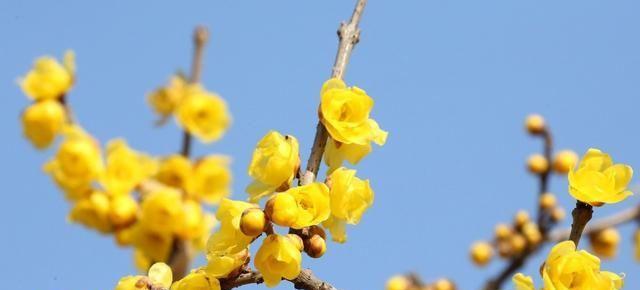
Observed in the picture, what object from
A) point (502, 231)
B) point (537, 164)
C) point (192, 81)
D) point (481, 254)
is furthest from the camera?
point (481, 254)

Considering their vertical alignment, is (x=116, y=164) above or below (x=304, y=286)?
above

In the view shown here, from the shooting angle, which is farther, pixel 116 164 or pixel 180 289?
pixel 116 164

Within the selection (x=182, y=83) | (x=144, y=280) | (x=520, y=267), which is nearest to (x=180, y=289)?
(x=144, y=280)

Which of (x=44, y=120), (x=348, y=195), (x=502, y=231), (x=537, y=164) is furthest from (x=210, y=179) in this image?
(x=348, y=195)

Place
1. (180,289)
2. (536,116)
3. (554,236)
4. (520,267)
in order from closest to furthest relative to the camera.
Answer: (180,289), (520,267), (554,236), (536,116)

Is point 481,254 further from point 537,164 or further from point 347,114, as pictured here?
point 347,114

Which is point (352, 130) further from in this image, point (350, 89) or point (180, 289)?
point (180, 289)

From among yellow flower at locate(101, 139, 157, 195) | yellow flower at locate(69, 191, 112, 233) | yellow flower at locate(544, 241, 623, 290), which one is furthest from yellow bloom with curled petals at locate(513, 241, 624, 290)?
yellow flower at locate(69, 191, 112, 233)
